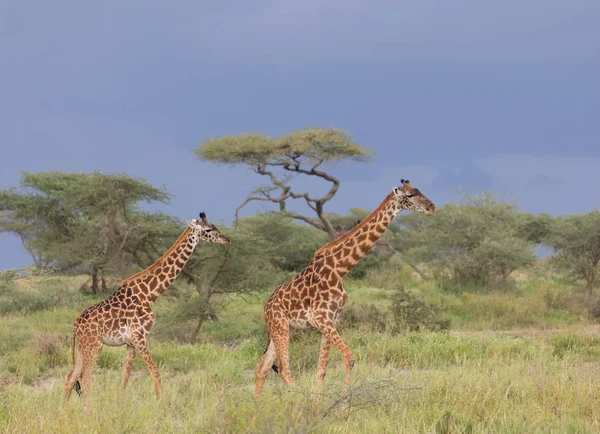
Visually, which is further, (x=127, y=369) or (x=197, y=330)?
(x=197, y=330)

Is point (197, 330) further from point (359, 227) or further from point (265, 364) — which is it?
point (359, 227)

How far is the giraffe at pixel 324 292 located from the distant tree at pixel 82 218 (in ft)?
51.1

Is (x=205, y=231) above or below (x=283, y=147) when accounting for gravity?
below

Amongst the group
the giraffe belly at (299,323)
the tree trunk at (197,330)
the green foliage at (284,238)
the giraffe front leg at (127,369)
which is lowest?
the tree trunk at (197,330)

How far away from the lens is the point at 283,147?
109 ft

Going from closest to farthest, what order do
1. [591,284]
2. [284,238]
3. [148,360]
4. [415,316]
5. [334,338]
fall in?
1. [334,338]
2. [148,360]
3. [415,316]
4. [591,284]
5. [284,238]

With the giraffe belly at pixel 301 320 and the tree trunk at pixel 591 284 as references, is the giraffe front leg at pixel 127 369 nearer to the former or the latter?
the giraffe belly at pixel 301 320

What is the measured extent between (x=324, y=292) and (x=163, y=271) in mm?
1978

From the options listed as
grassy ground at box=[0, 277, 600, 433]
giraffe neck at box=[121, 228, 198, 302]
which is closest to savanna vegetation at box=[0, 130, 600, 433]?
grassy ground at box=[0, 277, 600, 433]

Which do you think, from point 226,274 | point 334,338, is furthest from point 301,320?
point 226,274

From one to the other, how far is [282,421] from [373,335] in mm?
8093

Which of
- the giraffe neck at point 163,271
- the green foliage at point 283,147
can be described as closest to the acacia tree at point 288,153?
the green foliage at point 283,147

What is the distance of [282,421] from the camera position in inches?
229

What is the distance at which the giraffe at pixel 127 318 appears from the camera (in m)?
7.68
